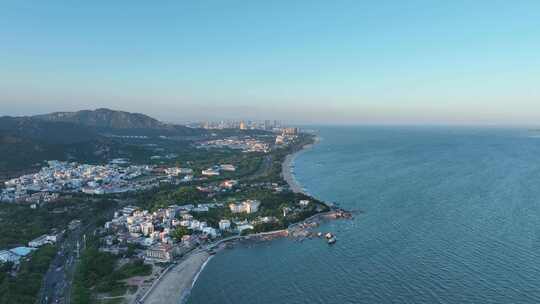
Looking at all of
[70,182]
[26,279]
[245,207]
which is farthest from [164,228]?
[70,182]

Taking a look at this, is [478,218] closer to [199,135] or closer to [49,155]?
[49,155]

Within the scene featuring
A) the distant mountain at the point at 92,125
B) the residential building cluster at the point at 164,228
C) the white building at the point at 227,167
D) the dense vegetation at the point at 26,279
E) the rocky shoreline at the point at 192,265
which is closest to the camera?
the dense vegetation at the point at 26,279

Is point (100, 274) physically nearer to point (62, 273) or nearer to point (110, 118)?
point (62, 273)

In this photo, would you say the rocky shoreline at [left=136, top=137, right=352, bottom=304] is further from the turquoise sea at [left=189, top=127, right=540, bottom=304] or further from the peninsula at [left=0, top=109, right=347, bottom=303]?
the turquoise sea at [left=189, top=127, right=540, bottom=304]

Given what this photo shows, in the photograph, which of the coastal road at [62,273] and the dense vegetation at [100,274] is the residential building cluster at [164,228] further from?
the coastal road at [62,273]

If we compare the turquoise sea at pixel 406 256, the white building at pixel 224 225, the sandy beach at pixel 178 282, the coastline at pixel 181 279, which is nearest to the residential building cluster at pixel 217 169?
the turquoise sea at pixel 406 256

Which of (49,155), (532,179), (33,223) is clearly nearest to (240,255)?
(33,223)
